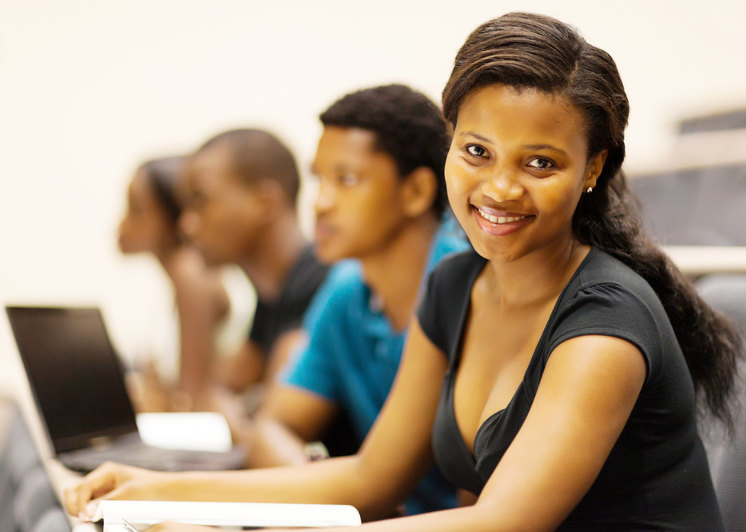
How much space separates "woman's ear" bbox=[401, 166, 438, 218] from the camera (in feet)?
5.22

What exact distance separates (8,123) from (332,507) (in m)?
3.23

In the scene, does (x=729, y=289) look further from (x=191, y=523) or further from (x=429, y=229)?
(x=191, y=523)

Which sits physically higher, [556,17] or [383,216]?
[556,17]

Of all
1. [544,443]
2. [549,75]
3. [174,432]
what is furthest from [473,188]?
[174,432]

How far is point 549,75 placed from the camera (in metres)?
0.89

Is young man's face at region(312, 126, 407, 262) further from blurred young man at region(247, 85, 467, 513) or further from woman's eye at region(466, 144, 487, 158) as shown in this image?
woman's eye at region(466, 144, 487, 158)

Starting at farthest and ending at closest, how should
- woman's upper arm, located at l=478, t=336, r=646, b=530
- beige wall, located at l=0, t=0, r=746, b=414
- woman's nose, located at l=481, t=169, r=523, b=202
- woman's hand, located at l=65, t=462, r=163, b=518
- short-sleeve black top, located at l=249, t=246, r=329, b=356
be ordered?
1. beige wall, located at l=0, t=0, r=746, b=414
2. short-sleeve black top, located at l=249, t=246, r=329, b=356
3. woman's hand, located at l=65, t=462, r=163, b=518
4. woman's nose, located at l=481, t=169, r=523, b=202
5. woman's upper arm, located at l=478, t=336, r=646, b=530

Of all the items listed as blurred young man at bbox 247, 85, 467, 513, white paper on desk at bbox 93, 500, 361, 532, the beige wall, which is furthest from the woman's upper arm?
the beige wall

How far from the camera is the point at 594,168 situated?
0.97m

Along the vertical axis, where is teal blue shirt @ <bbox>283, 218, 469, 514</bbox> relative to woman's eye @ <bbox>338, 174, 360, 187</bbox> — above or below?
below

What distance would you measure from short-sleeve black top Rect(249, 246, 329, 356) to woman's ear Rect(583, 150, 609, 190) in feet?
4.73

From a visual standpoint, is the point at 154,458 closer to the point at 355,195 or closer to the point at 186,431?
the point at 186,431

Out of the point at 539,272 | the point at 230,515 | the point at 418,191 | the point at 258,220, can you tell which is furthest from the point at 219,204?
the point at 230,515

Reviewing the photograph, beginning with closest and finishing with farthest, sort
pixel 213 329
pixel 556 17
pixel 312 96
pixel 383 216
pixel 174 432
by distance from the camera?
pixel 556 17, pixel 383 216, pixel 174 432, pixel 213 329, pixel 312 96
